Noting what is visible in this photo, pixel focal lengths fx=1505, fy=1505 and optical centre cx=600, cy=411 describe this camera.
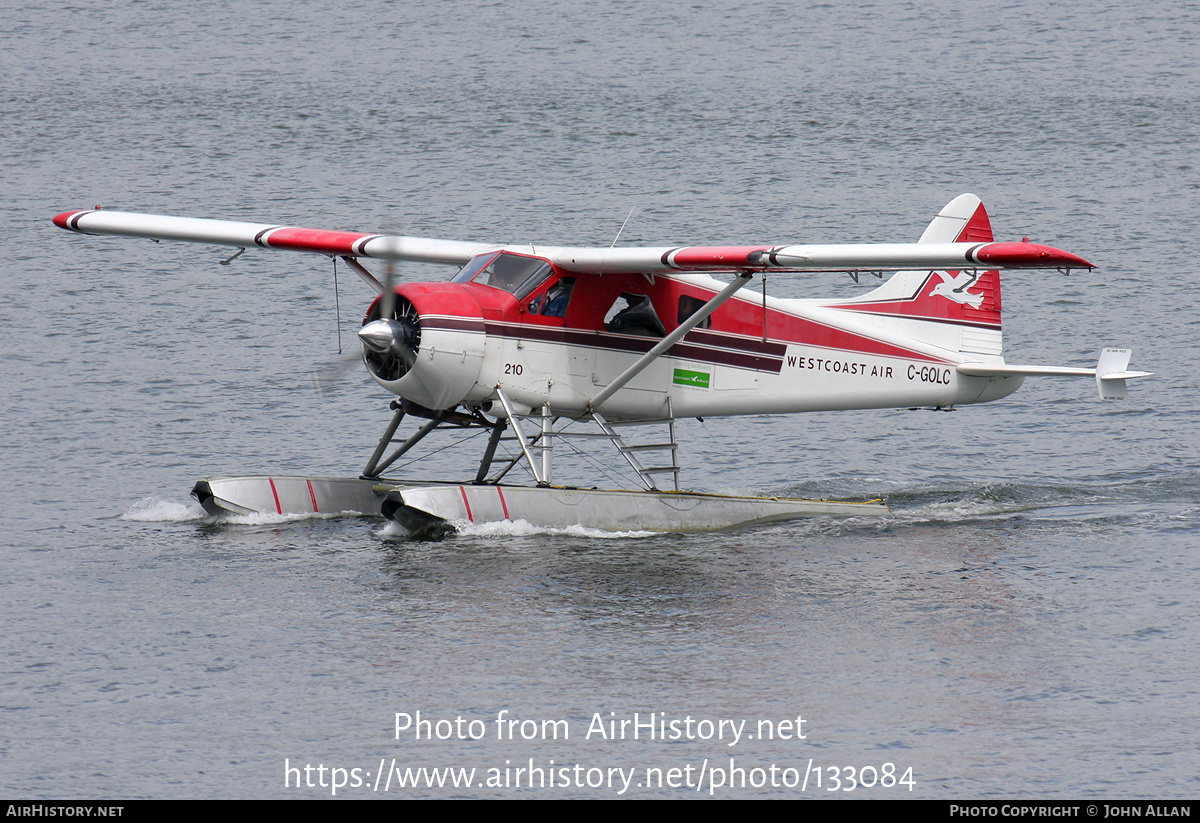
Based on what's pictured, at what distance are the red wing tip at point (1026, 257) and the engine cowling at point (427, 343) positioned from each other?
4978mm

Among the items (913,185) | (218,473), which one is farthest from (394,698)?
(913,185)

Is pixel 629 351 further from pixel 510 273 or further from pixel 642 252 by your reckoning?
pixel 510 273

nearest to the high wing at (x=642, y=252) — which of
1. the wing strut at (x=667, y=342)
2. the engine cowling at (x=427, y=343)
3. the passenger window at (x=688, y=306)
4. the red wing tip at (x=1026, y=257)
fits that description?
the red wing tip at (x=1026, y=257)

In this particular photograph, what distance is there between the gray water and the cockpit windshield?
1259 mm

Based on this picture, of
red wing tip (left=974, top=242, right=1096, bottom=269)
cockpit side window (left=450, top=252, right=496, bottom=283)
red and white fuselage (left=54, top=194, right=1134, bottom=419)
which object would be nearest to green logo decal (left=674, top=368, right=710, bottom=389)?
red and white fuselage (left=54, top=194, right=1134, bottom=419)

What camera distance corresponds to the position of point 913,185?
1549 inches

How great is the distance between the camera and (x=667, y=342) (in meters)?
15.9

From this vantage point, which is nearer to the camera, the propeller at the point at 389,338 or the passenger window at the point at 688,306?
the propeller at the point at 389,338

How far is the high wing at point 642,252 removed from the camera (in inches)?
548

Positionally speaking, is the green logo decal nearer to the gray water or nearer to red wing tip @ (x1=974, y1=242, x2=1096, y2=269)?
the gray water

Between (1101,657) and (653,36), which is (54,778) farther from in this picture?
(653,36)

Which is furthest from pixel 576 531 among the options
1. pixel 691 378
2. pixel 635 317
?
pixel 635 317

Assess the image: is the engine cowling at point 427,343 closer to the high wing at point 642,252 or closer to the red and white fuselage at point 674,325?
the red and white fuselage at point 674,325

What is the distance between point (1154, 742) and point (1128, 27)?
53.3m
